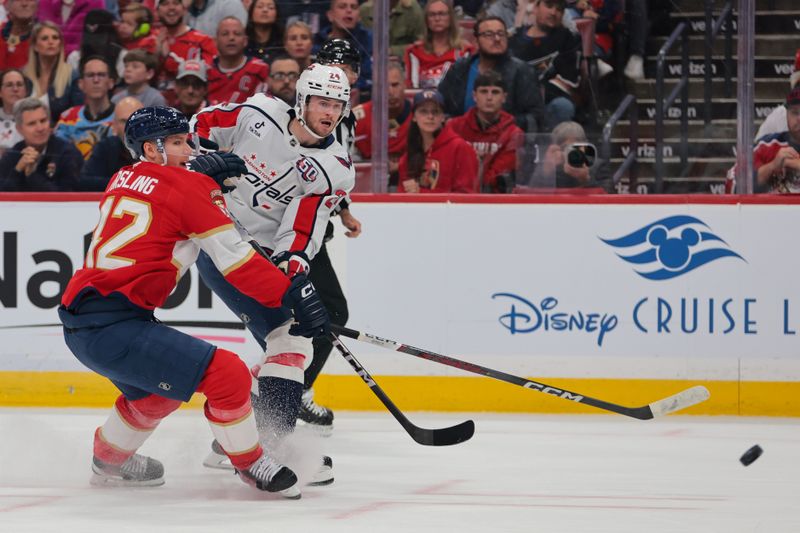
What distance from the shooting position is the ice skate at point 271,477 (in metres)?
3.54

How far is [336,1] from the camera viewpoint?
19.3 ft

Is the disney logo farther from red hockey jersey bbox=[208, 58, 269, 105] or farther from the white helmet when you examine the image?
the white helmet

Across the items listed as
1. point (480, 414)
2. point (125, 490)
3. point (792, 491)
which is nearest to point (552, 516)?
point (792, 491)

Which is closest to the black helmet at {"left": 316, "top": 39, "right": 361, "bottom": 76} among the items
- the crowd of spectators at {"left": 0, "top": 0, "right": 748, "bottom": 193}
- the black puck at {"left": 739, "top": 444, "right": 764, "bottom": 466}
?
the crowd of spectators at {"left": 0, "top": 0, "right": 748, "bottom": 193}

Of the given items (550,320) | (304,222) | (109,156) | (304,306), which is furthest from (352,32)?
(304,306)

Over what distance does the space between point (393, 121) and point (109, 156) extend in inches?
51.7

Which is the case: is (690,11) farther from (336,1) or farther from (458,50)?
(336,1)

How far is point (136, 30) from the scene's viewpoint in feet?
20.2

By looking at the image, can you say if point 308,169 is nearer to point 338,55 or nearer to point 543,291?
point 338,55

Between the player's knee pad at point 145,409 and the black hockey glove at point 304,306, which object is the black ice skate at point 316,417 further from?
the black hockey glove at point 304,306

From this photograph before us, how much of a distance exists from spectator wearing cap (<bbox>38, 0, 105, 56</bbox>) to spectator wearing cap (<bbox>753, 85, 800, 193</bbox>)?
311cm

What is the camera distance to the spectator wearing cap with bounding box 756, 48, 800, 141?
225 inches

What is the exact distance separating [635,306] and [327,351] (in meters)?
1.46

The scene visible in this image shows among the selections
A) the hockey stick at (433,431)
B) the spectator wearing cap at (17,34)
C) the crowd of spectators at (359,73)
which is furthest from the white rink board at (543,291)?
the hockey stick at (433,431)
